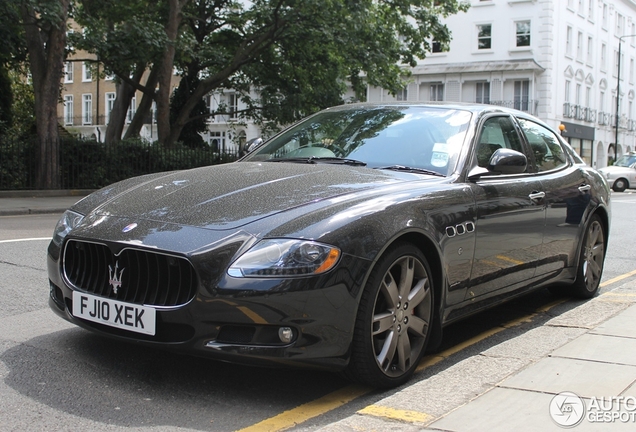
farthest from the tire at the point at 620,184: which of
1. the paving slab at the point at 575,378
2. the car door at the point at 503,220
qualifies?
the paving slab at the point at 575,378

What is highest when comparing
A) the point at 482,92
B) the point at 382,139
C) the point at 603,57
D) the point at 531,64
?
the point at 603,57

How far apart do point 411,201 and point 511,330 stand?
1.81 meters

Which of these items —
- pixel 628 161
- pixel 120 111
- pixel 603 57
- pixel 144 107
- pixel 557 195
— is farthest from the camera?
pixel 603 57

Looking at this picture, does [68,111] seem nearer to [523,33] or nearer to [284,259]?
[523,33]

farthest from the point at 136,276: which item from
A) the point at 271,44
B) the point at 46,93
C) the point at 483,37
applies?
the point at 483,37

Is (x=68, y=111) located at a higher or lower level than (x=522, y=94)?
lower

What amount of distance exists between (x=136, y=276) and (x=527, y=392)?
1.92m

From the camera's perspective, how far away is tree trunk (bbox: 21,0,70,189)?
1973 cm

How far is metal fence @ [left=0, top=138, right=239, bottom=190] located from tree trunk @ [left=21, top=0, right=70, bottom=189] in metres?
0.29

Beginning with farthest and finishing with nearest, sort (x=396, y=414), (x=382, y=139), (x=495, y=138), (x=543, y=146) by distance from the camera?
(x=543, y=146), (x=495, y=138), (x=382, y=139), (x=396, y=414)

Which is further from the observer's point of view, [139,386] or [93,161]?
[93,161]

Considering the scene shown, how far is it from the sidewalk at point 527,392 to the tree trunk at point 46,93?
1775 cm

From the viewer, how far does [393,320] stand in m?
3.85

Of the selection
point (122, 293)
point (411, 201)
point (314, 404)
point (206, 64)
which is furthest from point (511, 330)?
point (206, 64)
